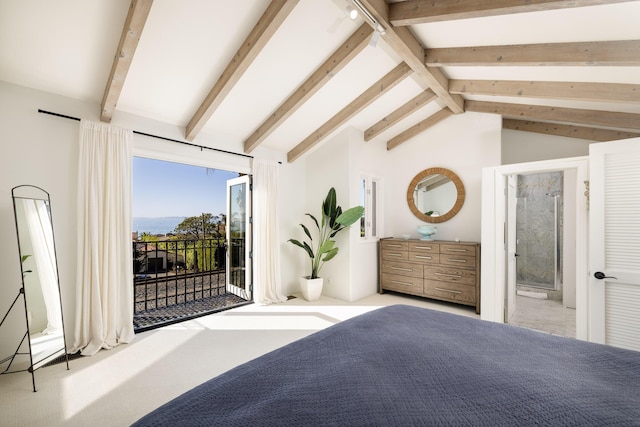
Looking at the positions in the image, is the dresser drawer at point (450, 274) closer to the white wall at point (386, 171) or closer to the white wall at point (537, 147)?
the white wall at point (386, 171)

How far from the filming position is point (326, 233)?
4965mm

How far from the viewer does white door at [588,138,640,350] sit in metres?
2.39

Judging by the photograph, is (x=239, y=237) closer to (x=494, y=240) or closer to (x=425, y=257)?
(x=425, y=257)

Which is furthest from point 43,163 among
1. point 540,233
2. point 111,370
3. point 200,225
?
point 540,233

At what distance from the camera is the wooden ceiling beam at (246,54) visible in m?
2.29

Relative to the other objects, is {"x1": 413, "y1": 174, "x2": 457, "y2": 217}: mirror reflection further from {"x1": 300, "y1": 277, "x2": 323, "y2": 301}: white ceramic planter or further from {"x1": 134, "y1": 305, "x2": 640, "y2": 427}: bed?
{"x1": 134, "y1": 305, "x2": 640, "y2": 427}: bed

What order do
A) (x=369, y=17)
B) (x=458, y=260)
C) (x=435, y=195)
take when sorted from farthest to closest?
(x=435, y=195), (x=458, y=260), (x=369, y=17)

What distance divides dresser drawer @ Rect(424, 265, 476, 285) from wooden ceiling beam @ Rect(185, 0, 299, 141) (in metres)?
3.75

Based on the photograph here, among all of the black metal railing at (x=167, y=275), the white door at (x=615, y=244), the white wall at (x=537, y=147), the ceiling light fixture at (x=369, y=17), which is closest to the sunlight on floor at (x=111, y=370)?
the black metal railing at (x=167, y=275)

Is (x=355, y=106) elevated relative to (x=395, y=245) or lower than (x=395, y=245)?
elevated

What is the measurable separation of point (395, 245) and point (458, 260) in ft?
3.32

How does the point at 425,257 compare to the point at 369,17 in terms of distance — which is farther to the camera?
the point at 425,257

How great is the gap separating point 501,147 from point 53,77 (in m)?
5.72

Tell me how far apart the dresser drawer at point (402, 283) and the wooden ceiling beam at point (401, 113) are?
2424mm
